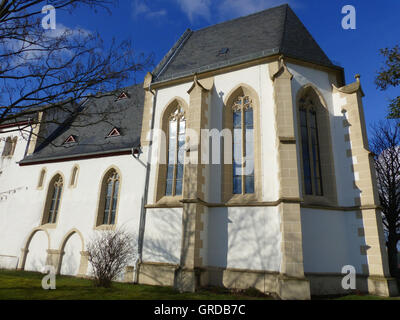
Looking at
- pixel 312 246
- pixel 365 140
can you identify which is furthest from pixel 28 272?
pixel 365 140

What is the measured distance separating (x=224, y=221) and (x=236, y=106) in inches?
170

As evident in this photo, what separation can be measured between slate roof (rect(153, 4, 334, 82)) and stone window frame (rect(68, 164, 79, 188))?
5728mm

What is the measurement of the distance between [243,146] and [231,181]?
1.32m

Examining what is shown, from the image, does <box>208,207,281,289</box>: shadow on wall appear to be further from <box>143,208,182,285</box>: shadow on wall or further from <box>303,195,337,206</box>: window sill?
<box>303,195,337,206</box>: window sill

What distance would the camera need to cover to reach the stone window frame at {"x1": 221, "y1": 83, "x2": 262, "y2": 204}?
899 centimetres

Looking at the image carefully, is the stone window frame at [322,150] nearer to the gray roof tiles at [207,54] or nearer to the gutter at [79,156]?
the gray roof tiles at [207,54]

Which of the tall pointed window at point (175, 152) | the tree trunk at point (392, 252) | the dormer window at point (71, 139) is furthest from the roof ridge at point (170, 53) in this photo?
the tree trunk at point (392, 252)

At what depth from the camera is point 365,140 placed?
9.26 metres

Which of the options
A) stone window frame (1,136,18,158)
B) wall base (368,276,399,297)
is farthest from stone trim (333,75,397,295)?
stone window frame (1,136,18,158)

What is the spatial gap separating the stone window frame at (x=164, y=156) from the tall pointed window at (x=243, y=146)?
2147mm

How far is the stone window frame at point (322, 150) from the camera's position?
351 inches

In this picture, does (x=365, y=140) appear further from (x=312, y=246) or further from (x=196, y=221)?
(x=196, y=221)
